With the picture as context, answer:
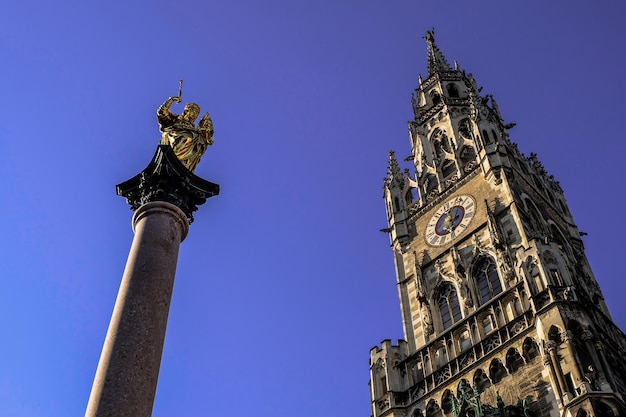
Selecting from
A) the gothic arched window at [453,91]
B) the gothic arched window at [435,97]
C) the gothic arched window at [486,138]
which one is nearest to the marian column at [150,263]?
the gothic arched window at [486,138]

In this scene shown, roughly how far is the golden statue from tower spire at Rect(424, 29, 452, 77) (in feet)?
121

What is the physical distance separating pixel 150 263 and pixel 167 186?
7.18ft

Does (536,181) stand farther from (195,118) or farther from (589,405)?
(195,118)

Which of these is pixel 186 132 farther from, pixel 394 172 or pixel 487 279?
pixel 394 172

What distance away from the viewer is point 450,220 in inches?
1375

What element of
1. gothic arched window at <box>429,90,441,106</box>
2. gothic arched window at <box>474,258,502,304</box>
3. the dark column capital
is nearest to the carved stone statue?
the dark column capital

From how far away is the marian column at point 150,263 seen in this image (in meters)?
10.5

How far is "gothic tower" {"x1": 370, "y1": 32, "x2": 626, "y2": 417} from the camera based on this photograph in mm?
23797

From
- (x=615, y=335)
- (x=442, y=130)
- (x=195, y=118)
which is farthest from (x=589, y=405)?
(x=442, y=130)

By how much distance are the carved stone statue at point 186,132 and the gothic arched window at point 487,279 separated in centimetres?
1696

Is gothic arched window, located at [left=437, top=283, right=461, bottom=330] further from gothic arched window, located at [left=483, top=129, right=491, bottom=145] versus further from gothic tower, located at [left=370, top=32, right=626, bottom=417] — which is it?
gothic arched window, located at [left=483, top=129, right=491, bottom=145]

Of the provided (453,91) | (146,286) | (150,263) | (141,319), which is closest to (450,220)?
(453,91)

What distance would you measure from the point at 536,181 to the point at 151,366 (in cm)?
3213

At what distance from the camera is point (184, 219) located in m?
13.8
